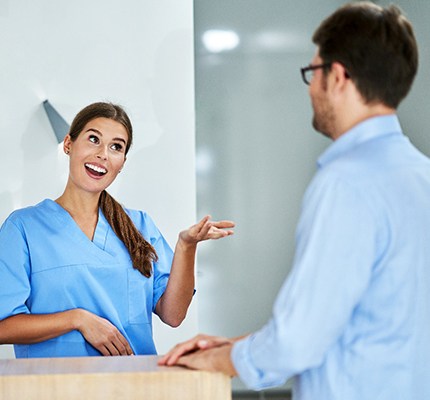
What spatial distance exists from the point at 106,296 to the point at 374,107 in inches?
38.7

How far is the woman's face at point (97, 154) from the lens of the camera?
195 centimetres

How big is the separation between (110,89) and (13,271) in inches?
47.7

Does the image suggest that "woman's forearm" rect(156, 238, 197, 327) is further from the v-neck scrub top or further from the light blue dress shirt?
the light blue dress shirt

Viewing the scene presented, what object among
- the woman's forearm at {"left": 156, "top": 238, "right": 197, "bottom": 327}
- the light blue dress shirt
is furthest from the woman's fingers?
the woman's forearm at {"left": 156, "top": 238, "right": 197, "bottom": 327}

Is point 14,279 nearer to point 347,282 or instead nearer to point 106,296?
point 106,296

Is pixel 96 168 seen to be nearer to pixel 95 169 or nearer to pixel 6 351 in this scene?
pixel 95 169

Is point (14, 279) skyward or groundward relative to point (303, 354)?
skyward

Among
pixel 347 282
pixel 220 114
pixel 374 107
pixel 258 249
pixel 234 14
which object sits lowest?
pixel 347 282

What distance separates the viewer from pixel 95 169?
195cm

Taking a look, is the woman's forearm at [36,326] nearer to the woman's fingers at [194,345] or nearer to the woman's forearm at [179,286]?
the woman's forearm at [179,286]

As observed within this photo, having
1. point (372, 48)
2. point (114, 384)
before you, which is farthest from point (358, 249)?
point (114, 384)

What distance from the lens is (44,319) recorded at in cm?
180

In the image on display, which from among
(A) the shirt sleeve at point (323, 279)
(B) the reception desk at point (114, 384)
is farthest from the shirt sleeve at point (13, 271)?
(A) the shirt sleeve at point (323, 279)

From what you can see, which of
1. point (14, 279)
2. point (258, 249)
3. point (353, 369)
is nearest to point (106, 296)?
point (14, 279)
